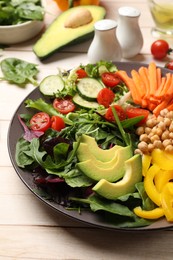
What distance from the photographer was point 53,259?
60.4 inches

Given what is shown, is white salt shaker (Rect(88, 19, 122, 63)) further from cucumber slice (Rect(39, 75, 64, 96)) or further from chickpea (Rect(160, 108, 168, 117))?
chickpea (Rect(160, 108, 168, 117))

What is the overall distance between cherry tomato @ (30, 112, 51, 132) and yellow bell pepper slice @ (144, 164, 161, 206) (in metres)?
0.45

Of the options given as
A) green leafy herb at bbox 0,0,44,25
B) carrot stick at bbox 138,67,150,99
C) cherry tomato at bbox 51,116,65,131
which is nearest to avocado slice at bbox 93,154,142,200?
cherry tomato at bbox 51,116,65,131

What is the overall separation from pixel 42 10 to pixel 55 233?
4.31 ft

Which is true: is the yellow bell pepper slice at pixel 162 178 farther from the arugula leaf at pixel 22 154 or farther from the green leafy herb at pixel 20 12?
the green leafy herb at pixel 20 12

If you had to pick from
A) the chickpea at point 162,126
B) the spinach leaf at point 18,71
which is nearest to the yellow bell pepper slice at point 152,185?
the chickpea at point 162,126

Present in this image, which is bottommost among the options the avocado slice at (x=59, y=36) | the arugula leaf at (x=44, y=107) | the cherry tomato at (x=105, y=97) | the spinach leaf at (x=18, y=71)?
the spinach leaf at (x=18, y=71)

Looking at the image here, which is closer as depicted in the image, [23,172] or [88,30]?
[23,172]

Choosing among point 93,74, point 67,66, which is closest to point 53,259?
point 93,74

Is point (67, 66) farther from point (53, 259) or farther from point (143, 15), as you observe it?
point (53, 259)

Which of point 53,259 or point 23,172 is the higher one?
point 23,172

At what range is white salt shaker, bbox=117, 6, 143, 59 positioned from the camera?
2345mm

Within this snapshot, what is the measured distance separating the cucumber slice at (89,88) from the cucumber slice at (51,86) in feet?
0.26

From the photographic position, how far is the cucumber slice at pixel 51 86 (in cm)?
205
